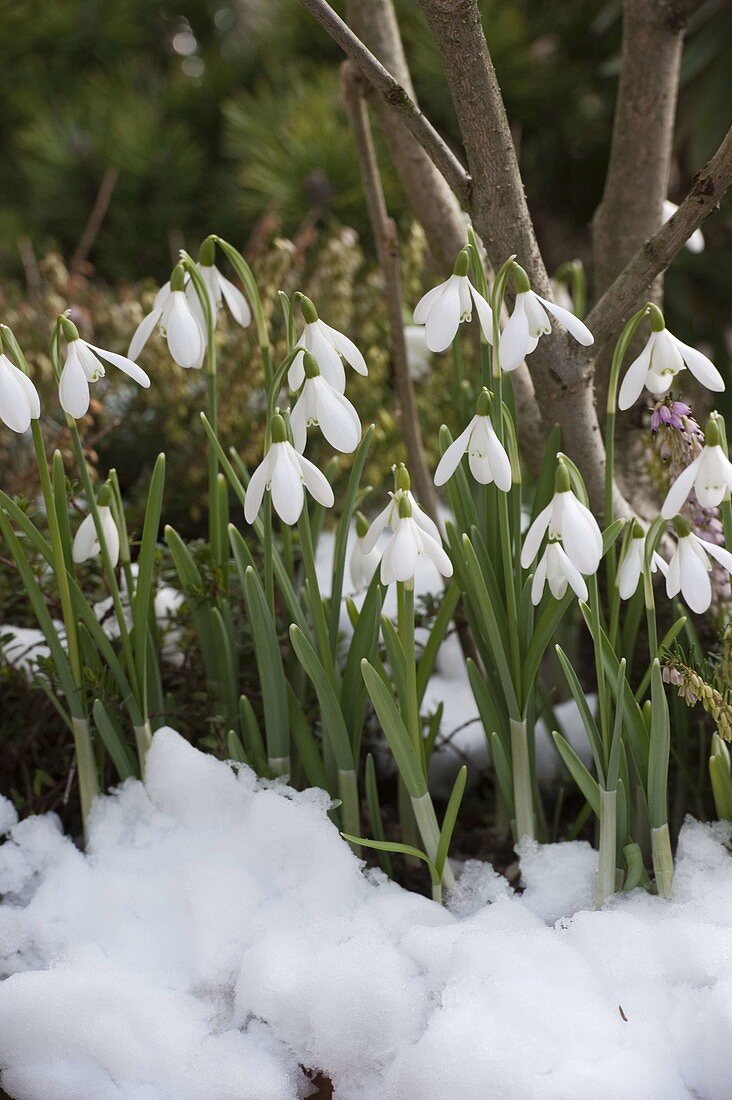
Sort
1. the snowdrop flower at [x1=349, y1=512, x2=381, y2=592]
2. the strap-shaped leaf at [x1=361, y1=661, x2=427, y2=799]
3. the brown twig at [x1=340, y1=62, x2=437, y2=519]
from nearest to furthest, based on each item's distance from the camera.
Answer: the strap-shaped leaf at [x1=361, y1=661, x2=427, y2=799] → the snowdrop flower at [x1=349, y1=512, x2=381, y2=592] → the brown twig at [x1=340, y1=62, x2=437, y2=519]

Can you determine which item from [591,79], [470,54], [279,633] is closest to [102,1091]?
[279,633]

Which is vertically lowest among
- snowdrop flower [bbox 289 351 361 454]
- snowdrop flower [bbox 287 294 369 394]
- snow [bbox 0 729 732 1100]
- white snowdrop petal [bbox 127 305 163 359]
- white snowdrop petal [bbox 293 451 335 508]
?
snow [bbox 0 729 732 1100]

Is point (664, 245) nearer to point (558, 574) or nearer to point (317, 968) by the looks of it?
point (558, 574)

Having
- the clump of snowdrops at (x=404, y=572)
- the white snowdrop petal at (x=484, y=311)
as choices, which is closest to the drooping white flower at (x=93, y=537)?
the clump of snowdrops at (x=404, y=572)

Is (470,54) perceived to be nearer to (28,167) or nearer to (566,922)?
(566,922)

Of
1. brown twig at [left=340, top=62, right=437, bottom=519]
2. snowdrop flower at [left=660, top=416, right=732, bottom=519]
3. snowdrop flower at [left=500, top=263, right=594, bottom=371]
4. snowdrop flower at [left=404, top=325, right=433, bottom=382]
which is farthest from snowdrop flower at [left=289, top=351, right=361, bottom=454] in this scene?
snowdrop flower at [left=404, top=325, right=433, bottom=382]

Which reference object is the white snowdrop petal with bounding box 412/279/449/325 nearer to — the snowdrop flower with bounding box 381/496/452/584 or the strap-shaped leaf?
the snowdrop flower with bounding box 381/496/452/584
